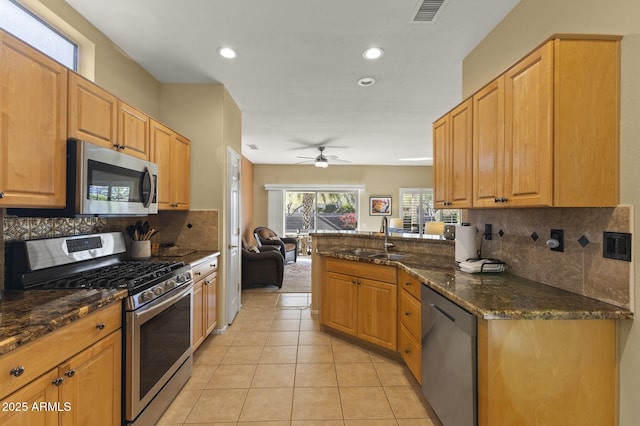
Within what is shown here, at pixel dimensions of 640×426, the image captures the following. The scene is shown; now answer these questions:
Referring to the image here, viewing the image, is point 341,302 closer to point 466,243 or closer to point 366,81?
point 466,243

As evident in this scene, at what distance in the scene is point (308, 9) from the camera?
6.67 ft

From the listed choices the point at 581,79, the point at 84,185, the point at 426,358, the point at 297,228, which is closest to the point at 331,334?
the point at 426,358

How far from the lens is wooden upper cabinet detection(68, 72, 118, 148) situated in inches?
67.2

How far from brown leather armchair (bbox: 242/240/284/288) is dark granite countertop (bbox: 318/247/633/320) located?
10.5 ft

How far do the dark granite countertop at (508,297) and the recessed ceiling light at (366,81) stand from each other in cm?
203

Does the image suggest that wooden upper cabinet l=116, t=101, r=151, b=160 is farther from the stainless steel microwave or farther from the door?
the door

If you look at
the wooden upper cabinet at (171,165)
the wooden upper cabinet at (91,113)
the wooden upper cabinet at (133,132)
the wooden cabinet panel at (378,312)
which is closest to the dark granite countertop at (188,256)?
the wooden upper cabinet at (171,165)

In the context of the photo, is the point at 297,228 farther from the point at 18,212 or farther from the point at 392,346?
the point at 18,212

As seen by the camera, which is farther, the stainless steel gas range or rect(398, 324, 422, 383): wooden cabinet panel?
rect(398, 324, 422, 383): wooden cabinet panel

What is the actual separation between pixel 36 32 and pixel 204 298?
234cm

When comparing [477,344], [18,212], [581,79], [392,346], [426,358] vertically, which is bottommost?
[392,346]

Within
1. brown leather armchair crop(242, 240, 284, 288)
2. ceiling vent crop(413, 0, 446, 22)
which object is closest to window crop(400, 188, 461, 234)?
brown leather armchair crop(242, 240, 284, 288)

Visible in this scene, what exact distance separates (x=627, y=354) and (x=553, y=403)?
0.39 m

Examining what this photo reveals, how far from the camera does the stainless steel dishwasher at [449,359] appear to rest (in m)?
1.45
